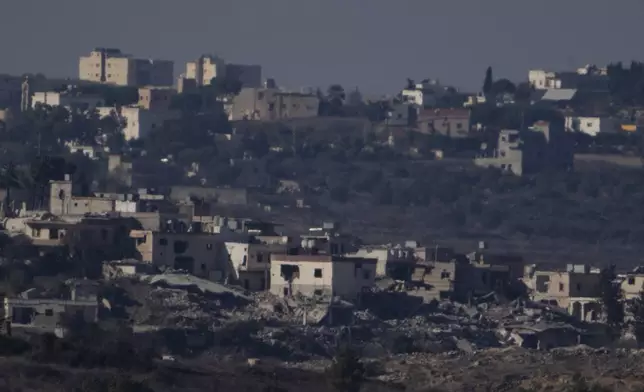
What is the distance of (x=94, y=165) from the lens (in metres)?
80.9

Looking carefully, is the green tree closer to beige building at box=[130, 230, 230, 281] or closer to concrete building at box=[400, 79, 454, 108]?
beige building at box=[130, 230, 230, 281]

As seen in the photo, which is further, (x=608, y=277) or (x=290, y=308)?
(x=608, y=277)

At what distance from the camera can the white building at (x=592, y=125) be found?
99.9 meters

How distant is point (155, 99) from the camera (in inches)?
3816

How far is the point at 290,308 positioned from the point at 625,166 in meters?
41.5

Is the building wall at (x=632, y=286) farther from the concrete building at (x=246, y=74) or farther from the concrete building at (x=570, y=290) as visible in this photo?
the concrete building at (x=246, y=74)

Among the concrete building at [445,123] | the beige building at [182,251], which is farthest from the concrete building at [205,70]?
the beige building at [182,251]

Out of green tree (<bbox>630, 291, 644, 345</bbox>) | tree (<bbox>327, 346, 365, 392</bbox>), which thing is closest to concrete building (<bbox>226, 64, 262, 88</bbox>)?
green tree (<bbox>630, 291, 644, 345</bbox>)

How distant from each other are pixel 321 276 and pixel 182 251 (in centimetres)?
355

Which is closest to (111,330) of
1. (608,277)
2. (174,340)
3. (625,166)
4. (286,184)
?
(174,340)

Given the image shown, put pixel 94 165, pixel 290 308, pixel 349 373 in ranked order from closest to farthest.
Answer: pixel 349 373 < pixel 290 308 < pixel 94 165

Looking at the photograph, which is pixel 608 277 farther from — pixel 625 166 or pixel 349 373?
pixel 625 166

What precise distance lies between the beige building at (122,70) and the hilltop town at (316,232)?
0.46 feet

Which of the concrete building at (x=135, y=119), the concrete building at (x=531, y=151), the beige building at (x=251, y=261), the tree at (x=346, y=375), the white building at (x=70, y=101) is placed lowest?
the tree at (x=346, y=375)
